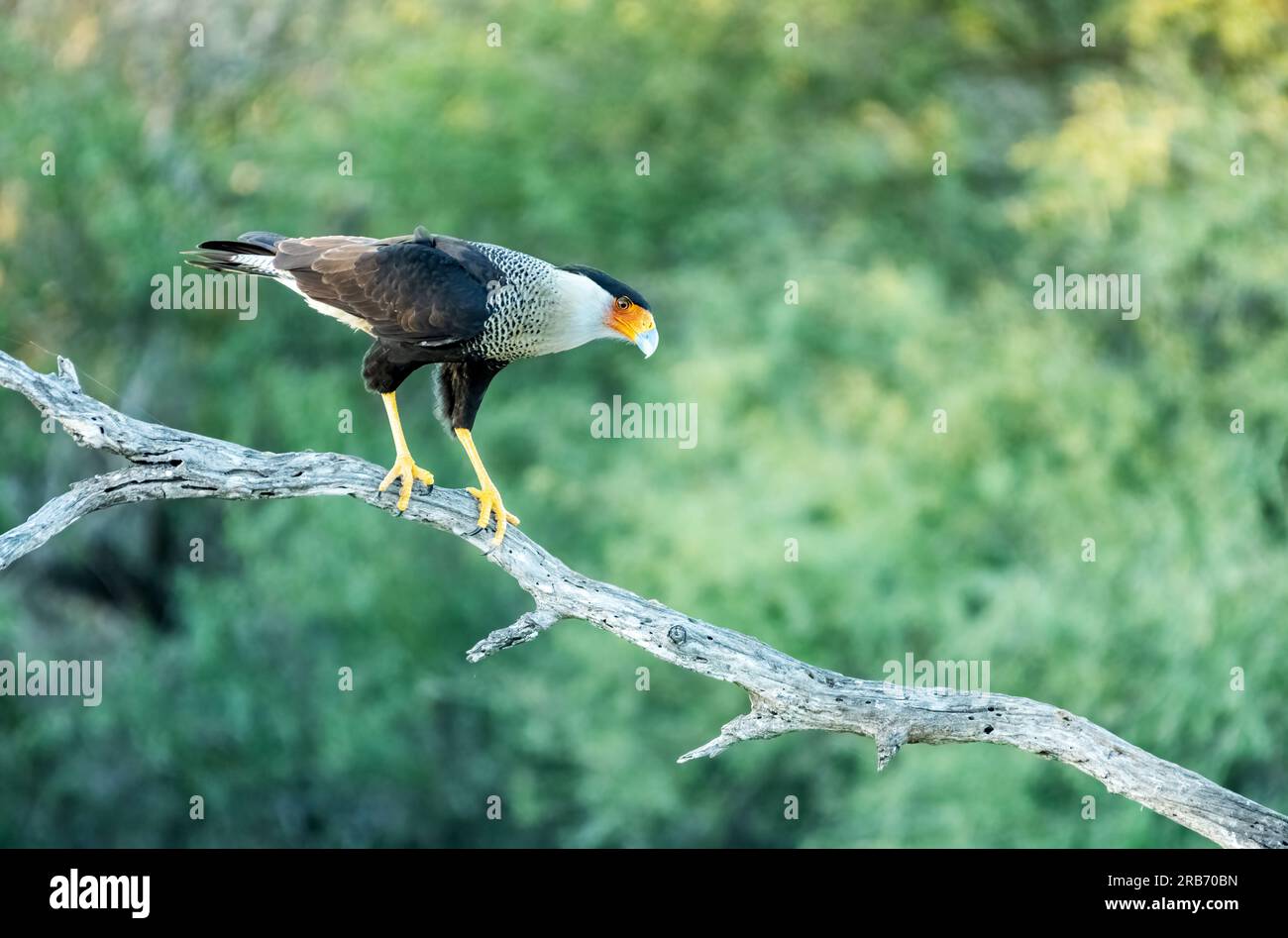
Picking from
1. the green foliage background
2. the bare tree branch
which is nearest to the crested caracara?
the bare tree branch

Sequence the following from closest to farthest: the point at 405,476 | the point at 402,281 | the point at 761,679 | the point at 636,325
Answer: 1. the point at 761,679
2. the point at 405,476
3. the point at 636,325
4. the point at 402,281

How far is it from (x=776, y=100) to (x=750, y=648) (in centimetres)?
1944

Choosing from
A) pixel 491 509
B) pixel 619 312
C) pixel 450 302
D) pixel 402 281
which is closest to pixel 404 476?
pixel 491 509

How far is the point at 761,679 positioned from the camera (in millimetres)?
6855

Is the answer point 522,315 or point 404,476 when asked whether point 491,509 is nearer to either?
point 404,476

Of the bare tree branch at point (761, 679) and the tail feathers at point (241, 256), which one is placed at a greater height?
the tail feathers at point (241, 256)

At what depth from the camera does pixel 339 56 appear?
25625mm

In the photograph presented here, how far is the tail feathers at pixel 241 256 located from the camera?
7.82 meters

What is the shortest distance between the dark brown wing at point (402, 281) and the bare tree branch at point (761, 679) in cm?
104

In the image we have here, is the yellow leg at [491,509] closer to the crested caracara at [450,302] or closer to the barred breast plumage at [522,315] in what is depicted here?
the crested caracara at [450,302]


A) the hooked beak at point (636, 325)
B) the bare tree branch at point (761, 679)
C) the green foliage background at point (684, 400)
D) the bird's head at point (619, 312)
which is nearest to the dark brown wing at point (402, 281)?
the bird's head at point (619, 312)

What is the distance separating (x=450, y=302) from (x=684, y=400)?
1392cm

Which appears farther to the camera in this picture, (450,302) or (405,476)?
(450,302)
